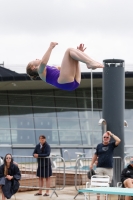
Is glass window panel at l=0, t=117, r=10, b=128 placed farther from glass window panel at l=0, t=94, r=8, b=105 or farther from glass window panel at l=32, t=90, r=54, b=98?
glass window panel at l=32, t=90, r=54, b=98

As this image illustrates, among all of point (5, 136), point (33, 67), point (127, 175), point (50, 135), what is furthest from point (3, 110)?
point (33, 67)

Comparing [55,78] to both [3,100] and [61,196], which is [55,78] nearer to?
[61,196]

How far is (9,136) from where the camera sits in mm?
31703

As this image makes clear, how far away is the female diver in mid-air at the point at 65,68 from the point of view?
7.39 meters

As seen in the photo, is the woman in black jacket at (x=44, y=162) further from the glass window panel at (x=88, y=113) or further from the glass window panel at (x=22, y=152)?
the glass window panel at (x=88, y=113)

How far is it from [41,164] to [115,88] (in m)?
3.22

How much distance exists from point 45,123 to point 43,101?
1745 millimetres

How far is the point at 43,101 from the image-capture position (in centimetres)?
3397

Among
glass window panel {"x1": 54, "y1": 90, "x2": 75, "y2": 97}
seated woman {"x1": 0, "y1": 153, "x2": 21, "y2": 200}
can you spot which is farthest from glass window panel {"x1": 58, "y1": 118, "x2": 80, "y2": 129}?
seated woman {"x1": 0, "y1": 153, "x2": 21, "y2": 200}

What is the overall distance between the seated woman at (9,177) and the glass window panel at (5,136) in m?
16.7

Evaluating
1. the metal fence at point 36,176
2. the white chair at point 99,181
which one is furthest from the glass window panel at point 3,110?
the white chair at point 99,181

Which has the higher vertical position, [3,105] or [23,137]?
[3,105]

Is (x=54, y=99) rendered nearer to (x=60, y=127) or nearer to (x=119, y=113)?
(x=60, y=127)

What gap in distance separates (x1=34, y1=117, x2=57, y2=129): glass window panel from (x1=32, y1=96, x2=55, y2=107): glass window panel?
1083mm
